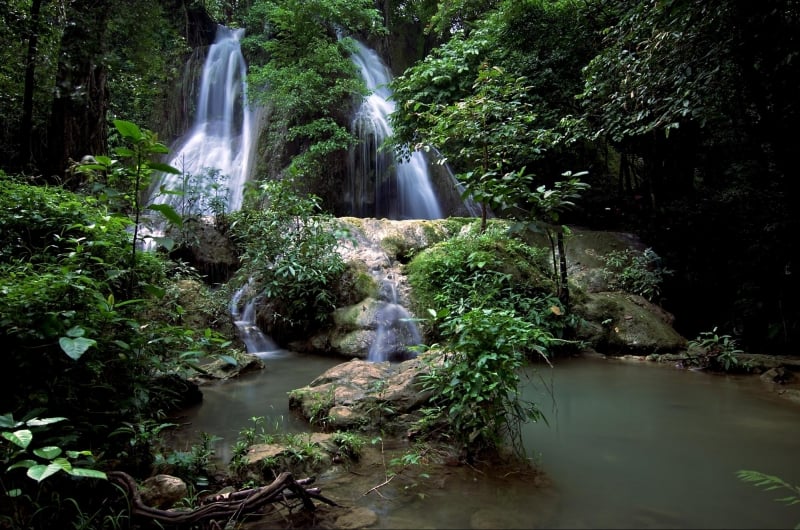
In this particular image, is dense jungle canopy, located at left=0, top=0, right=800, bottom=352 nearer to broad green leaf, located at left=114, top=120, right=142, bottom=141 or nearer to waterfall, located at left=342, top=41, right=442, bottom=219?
waterfall, located at left=342, top=41, right=442, bottom=219

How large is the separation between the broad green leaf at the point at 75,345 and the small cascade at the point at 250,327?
191 inches

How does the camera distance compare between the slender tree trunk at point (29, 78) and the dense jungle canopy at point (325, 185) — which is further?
the slender tree trunk at point (29, 78)

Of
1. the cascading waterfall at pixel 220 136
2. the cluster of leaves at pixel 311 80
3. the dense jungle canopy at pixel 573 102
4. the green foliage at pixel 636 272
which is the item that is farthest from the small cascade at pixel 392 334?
the cascading waterfall at pixel 220 136

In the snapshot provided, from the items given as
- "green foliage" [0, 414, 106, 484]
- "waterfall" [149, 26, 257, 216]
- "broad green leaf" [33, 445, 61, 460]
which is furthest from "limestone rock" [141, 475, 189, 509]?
"waterfall" [149, 26, 257, 216]

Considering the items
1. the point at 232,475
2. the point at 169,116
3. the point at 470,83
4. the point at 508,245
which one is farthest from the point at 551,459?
the point at 169,116

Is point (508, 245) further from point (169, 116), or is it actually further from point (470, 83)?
point (169, 116)

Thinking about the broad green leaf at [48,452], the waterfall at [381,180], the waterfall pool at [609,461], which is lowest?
the waterfall pool at [609,461]

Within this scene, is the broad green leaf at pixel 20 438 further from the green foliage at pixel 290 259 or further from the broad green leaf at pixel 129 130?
the green foliage at pixel 290 259

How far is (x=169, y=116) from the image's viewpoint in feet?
47.0

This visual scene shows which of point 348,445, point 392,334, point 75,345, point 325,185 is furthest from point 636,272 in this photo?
point 75,345

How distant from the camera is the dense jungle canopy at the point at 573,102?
5129 mm

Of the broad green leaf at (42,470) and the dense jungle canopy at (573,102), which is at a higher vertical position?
the dense jungle canopy at (573,102)

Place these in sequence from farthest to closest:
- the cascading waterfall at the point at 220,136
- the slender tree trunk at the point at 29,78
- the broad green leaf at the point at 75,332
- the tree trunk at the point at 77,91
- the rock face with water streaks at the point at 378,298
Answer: the cascading waterfall at the point at 220,136, the rock face with water streaks at the point at 378,298, the tree trunk at the point at 77,91, the slender tree trunk at the point at 29,78, the broad green leaf at the point at 75,332

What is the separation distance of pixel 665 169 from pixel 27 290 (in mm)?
12415
